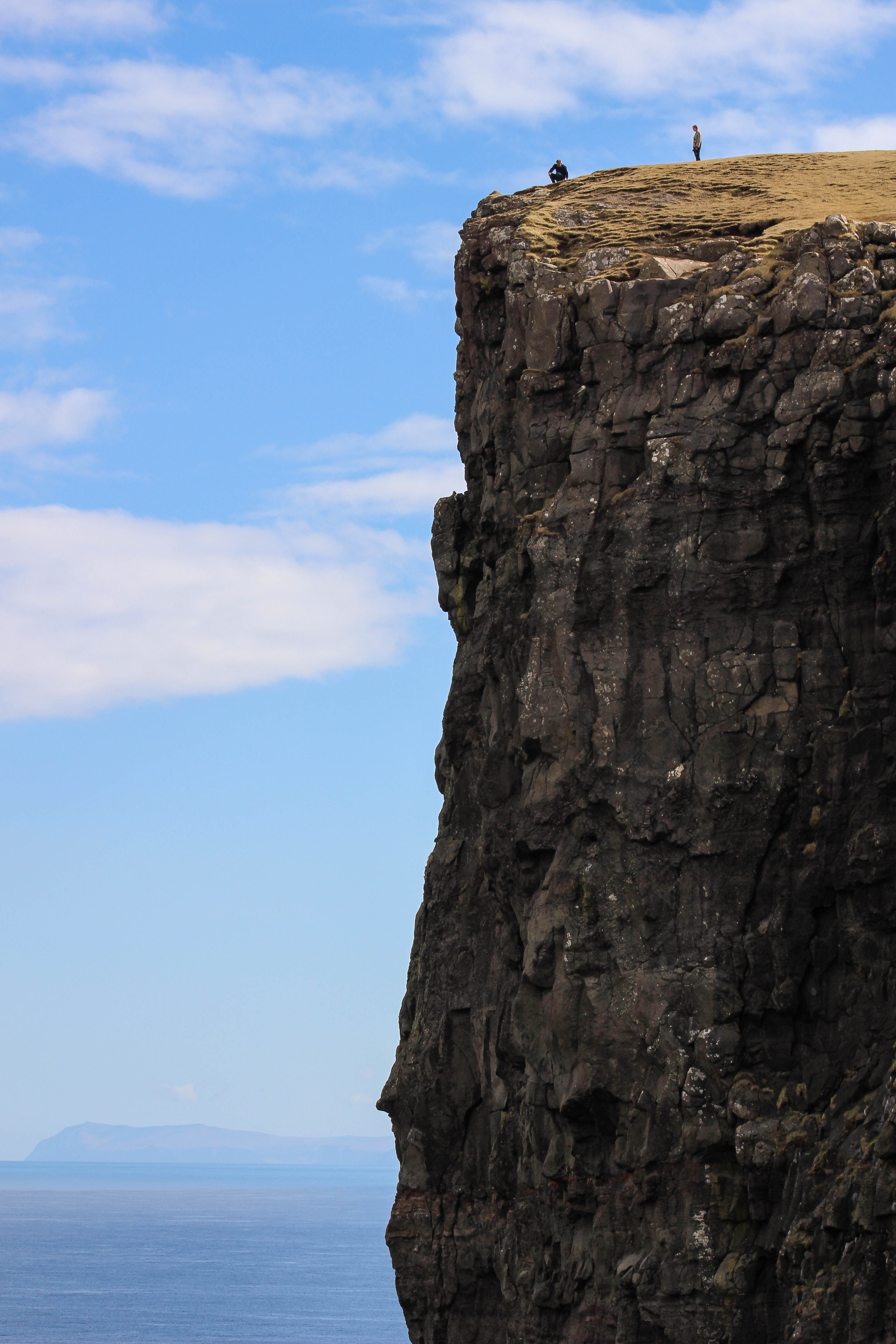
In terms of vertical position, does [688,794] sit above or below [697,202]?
below

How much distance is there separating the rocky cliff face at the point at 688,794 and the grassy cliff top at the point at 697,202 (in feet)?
2.78

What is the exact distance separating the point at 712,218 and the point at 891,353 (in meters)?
12.1

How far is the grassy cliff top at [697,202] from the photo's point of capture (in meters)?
56.1

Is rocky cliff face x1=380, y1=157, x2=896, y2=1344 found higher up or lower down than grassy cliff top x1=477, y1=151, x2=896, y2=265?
lower down

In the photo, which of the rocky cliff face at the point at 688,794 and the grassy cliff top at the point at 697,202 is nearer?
the rocky cliff face at the point at 688,794

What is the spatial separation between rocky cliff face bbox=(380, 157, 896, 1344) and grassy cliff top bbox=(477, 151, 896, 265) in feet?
2.78

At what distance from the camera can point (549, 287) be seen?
178ft

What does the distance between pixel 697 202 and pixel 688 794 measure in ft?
72.7

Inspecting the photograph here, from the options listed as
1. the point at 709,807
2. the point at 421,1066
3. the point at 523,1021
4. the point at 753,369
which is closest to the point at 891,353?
the point at 753,369

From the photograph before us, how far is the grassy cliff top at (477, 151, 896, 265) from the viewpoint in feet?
184

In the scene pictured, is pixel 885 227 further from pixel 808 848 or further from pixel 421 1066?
pixel 421 1066

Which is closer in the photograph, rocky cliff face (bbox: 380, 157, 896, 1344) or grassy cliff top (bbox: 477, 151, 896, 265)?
rocky cliff face (bbox: 380, 157, 896, 1344)

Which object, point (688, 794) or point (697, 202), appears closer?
point (688, 794)

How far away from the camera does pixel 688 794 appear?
1914 inches
